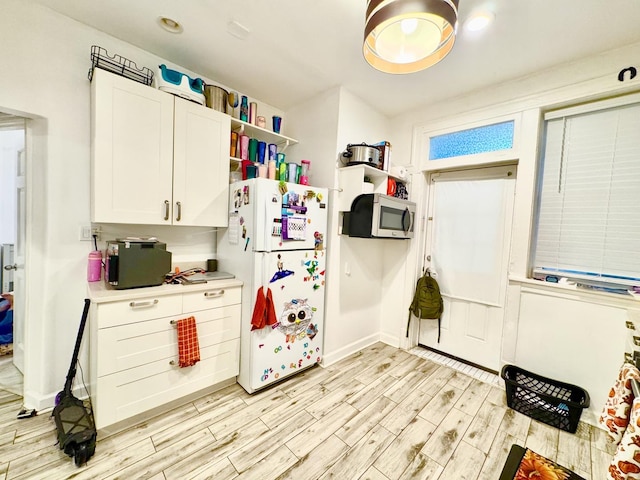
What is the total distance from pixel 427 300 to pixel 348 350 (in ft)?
3.37

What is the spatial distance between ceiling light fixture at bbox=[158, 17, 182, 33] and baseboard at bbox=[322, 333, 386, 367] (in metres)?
2.95

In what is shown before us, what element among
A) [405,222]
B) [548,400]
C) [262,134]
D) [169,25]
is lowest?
[548,400]

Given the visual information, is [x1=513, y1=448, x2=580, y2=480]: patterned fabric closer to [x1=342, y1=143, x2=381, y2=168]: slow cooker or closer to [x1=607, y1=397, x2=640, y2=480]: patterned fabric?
[x1=607, y1=397, x2=640, y2=480]: patterned fabric

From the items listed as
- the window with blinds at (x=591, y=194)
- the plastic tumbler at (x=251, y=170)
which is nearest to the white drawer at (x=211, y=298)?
the plastic tumbler at (x=251, y=170)

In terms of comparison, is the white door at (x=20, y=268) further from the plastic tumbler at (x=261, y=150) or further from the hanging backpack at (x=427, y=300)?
the hanging backpack at (x=427, y=300)

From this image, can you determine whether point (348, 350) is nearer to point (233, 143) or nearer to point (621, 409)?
point (621, 409)

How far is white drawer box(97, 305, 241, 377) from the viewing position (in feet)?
5.15

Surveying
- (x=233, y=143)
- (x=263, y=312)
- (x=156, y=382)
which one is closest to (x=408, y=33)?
(x=233, y=143)

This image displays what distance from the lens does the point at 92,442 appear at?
146 cm

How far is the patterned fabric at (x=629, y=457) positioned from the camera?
0.95 m

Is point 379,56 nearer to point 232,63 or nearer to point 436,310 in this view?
point 232,63

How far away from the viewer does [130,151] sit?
1.79 m

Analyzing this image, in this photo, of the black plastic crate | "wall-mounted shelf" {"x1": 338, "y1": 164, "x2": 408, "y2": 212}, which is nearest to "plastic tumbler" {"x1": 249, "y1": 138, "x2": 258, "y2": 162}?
"wall-mounted shelf" {"x1": 338, "y1": 164, "x2": 408, "y2": 212}

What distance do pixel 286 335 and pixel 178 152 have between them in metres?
1.72
